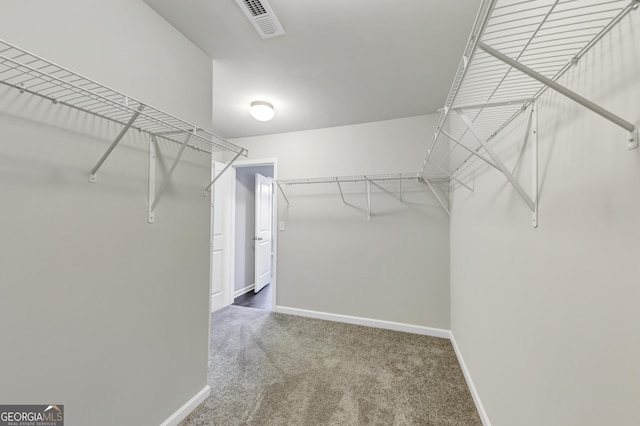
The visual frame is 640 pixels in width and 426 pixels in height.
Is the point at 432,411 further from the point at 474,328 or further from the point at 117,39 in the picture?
the point at 117,39

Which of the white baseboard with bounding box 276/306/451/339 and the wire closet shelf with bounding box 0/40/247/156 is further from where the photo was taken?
the white baseboard with bounding box 276/306/451/339

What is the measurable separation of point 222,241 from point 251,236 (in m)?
1.03

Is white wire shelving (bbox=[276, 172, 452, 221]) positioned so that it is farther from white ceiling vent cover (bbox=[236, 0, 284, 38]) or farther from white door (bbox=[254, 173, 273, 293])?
white ceiling vent cover (bbox=[236, 0, 284, 38])

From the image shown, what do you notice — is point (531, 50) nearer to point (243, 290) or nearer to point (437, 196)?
point (437, 196)

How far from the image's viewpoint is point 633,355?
57cm

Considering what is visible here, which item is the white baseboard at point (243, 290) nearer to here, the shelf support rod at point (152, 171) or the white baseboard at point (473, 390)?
the shelf support rod at point (152, 171)

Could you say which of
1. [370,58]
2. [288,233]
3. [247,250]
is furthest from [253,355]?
[370,58]

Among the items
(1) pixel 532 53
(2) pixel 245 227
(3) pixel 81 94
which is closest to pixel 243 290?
(2) pixel 245 227

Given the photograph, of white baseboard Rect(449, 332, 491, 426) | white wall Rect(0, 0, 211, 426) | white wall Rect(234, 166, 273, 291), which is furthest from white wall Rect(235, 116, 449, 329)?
white wall Rect(0, 0, 211, 426)

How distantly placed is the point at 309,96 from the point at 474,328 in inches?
92.0

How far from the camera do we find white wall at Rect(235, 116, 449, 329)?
273 cm

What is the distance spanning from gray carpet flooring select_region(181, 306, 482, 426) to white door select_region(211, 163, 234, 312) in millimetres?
702

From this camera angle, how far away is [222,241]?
3.53 metres

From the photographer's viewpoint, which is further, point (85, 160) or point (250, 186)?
point (250, 186)
